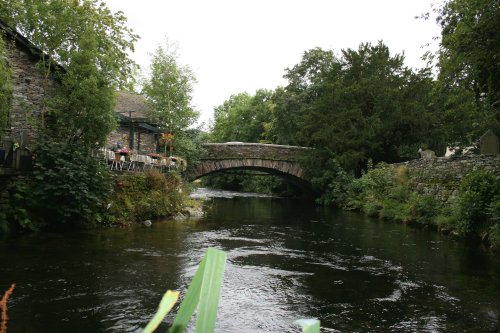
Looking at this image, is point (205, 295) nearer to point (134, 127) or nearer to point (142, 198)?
point (142, 198)

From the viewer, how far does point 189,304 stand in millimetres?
637

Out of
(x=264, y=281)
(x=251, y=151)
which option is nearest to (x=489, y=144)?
(x=264, y=281)

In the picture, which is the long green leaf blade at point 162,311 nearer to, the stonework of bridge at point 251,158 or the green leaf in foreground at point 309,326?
the green leaf in foreground at point 309,326

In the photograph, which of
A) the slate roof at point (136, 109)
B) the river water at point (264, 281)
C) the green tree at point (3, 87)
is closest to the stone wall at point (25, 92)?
the green tree at point (3, 87)

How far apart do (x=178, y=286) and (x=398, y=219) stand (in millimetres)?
11141

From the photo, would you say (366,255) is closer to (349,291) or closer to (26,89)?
(349,291)

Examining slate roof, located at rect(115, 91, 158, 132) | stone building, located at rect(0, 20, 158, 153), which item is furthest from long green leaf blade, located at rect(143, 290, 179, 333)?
slate roof, located at rect(115, 91, 158, 132)

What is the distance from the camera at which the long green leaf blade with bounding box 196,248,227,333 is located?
649mm

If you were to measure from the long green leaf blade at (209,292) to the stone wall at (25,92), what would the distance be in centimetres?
1285

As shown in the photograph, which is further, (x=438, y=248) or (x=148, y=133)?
(x=148, y=133)

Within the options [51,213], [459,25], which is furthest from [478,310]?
[51,213]

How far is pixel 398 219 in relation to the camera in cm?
1488

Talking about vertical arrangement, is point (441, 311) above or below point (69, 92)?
below

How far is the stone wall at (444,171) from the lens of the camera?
11828mm
